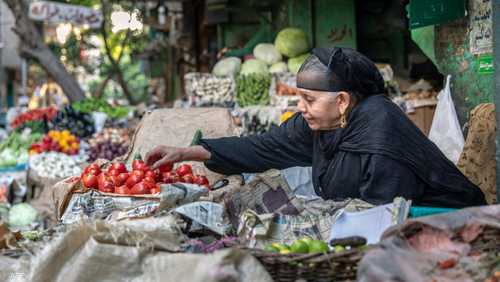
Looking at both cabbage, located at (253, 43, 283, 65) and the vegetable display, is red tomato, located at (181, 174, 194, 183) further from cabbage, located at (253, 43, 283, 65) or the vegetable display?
cabbage, located at (253, 43, 283, 65)

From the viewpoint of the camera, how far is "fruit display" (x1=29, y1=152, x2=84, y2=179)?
10227mm

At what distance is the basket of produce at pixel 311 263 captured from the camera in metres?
3.16

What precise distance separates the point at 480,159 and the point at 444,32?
72.3 inches

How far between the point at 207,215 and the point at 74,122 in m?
8.94

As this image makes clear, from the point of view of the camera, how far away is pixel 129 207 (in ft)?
14.7

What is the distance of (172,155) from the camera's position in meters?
4.86

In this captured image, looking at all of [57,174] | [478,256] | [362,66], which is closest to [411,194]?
[362,66]

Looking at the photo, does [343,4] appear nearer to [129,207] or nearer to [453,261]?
[129,207]

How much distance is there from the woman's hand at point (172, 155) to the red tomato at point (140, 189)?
0.17 metres

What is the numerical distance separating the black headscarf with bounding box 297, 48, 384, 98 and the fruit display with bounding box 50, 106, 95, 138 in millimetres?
8429

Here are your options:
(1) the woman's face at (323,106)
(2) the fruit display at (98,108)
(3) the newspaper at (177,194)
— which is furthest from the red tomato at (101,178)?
(2) the fruit display at (98,108)

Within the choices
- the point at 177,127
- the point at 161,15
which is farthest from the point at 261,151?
the point at 161,15

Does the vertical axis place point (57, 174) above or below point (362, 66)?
below

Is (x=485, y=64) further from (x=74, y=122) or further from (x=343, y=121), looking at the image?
(x=74, y=122)
